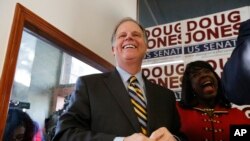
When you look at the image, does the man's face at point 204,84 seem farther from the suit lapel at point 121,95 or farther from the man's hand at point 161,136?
the man's hand at point 161,136

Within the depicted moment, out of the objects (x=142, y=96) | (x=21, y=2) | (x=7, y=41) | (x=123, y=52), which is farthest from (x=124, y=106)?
(x=21, y=2)

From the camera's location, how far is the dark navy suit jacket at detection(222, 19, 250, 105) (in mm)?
605

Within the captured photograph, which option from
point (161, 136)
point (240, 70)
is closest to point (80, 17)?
point (161, 136)

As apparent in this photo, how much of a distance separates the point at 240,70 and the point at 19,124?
123 cm

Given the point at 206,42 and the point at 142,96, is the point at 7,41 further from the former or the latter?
the point at 206,42

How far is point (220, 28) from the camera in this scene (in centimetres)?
229

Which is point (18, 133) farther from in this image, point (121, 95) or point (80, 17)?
Result: point (80, 17)

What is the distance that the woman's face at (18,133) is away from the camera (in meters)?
1.39

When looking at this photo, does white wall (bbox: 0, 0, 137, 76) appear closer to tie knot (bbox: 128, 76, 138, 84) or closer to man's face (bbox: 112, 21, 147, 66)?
man's face (bbox: 112, 21, 147, 66)

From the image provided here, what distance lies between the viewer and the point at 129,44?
144 cm

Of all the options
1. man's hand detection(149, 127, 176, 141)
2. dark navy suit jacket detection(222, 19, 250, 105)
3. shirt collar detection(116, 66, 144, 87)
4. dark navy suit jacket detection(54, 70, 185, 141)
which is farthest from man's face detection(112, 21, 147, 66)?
dark navy suit jacket detection(222, 19, 250, 105)

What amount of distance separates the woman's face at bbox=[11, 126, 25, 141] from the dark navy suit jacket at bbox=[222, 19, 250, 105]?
45.1 inches

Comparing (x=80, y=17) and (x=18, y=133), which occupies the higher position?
(x=80, y=17)

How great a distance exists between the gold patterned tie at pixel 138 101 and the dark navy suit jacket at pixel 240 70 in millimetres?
537
